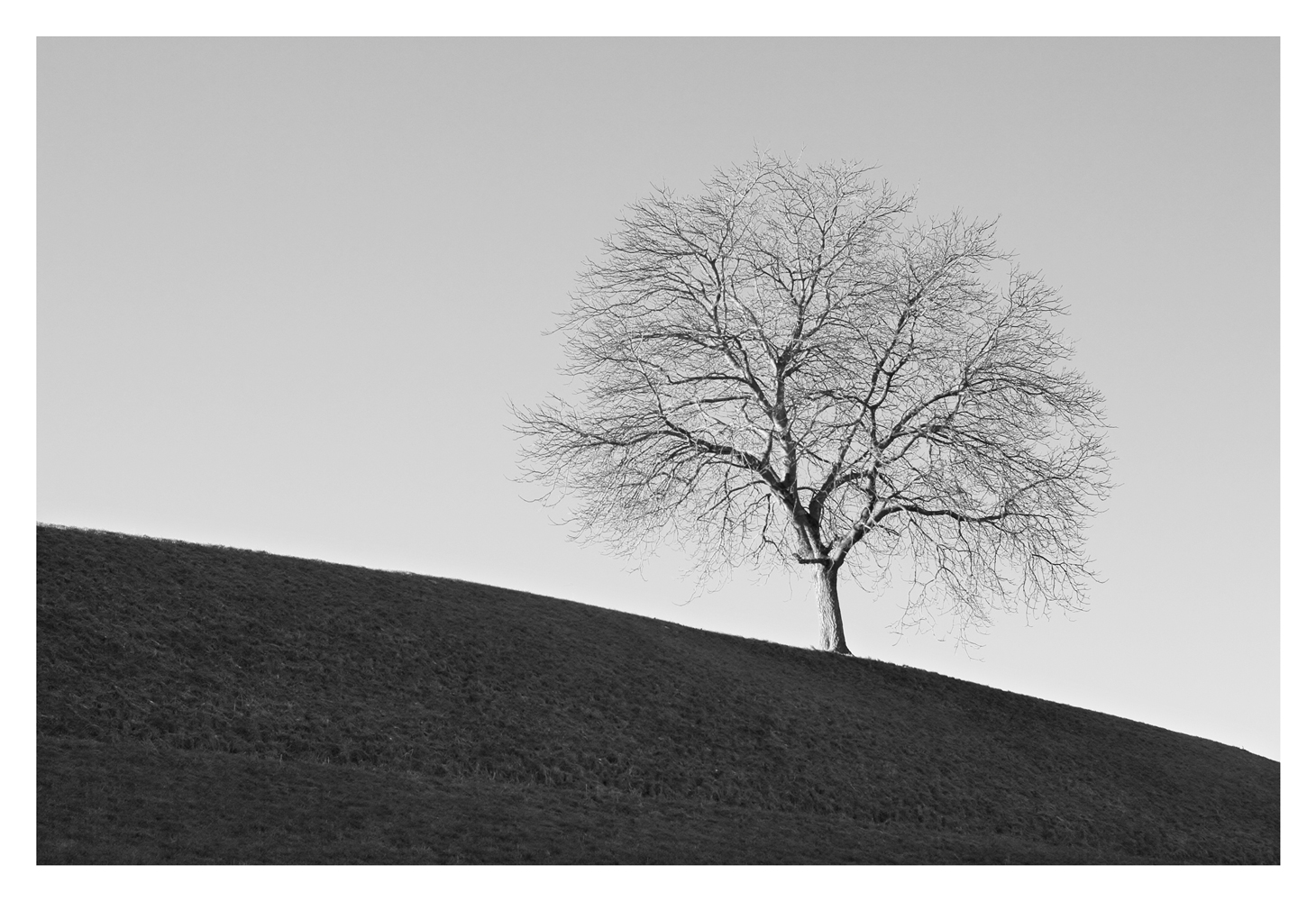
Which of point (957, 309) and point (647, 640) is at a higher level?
point (957, 309)

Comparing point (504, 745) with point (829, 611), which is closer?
point (504, 745)

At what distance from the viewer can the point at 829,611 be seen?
2791 centimetres

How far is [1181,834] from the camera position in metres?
21.5

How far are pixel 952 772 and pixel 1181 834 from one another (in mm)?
4266

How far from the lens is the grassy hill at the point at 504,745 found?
1405 cm

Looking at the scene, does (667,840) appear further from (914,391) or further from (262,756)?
(914,391)

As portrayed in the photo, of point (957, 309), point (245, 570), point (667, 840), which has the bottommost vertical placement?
point (667, 840)

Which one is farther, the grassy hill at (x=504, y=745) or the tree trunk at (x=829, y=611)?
the tree trunk at (x=829, y=611)

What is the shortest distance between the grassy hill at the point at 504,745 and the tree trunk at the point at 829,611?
1.14 m

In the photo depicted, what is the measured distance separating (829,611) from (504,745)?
12015 mm

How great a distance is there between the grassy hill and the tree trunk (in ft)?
3.74

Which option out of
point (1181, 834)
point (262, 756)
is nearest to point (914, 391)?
point (1181, 834)

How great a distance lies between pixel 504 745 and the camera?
1775 centimetres

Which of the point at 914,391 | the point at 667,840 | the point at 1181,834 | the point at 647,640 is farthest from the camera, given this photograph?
the point at 914,391
